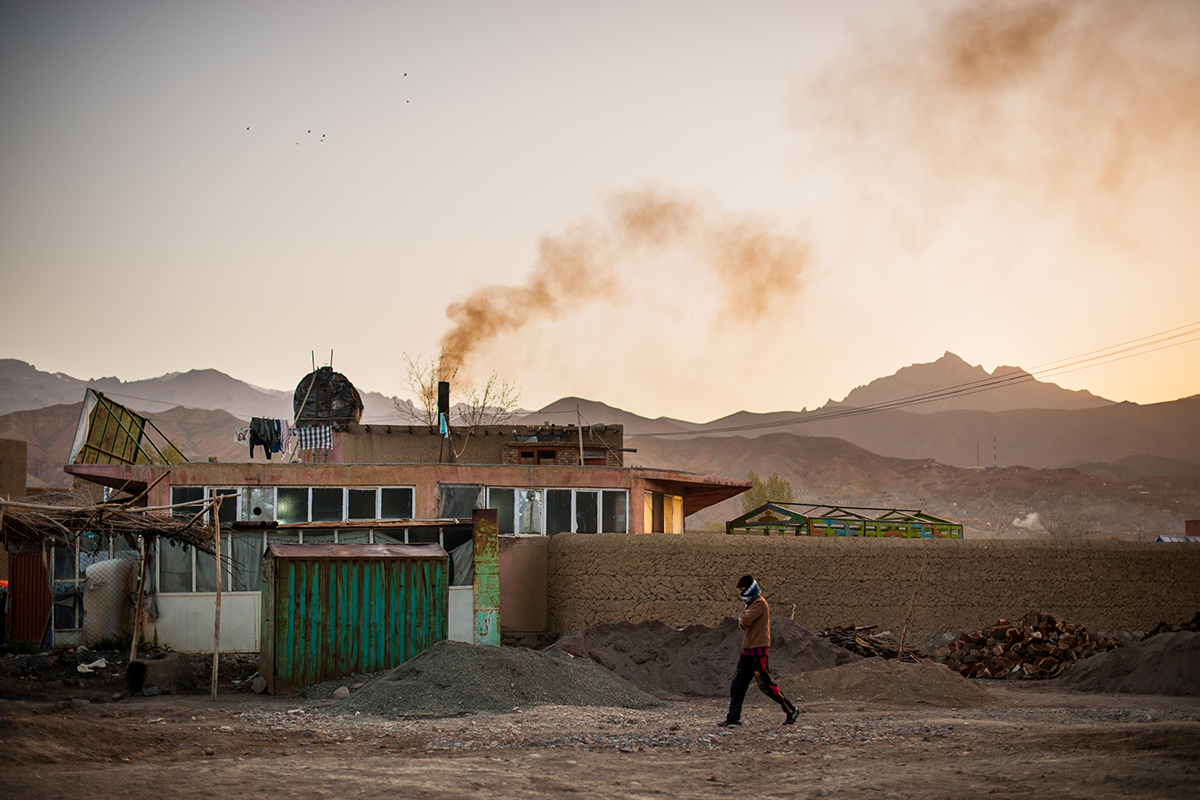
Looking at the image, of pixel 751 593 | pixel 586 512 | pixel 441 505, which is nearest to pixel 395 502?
pixel 441 505

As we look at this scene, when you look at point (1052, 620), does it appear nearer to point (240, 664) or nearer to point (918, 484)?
point (240, 664)

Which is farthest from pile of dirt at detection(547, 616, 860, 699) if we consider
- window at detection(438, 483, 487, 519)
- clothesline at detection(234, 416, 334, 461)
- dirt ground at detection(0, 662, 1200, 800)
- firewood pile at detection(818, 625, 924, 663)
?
→ clothesline at detection(234, 416, 334, 461)

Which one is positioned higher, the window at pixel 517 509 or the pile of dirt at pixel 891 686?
the window at pixel 517 509

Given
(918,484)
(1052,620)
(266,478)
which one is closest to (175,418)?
(918,484)

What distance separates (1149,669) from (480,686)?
10498 millimetres

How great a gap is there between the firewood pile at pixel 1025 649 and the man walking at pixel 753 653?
790 cm

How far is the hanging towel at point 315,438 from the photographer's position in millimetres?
28875

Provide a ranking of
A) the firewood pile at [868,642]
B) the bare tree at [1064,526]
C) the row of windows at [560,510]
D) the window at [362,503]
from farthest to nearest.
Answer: the bare tree at [1064,526], the row of windows at [560,510], the window at [362,503], the firewood pile at [868,642]

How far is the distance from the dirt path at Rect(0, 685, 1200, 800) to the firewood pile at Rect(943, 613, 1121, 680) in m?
4.95

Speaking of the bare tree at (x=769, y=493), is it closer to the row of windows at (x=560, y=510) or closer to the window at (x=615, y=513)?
the window at (x=615, y=513)

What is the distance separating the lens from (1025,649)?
17391mm

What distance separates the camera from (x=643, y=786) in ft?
24.6

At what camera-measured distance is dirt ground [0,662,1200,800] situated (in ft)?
23.6

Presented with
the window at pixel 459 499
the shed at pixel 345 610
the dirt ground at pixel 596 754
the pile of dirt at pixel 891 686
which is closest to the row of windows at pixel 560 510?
the window at pixel 459 499
